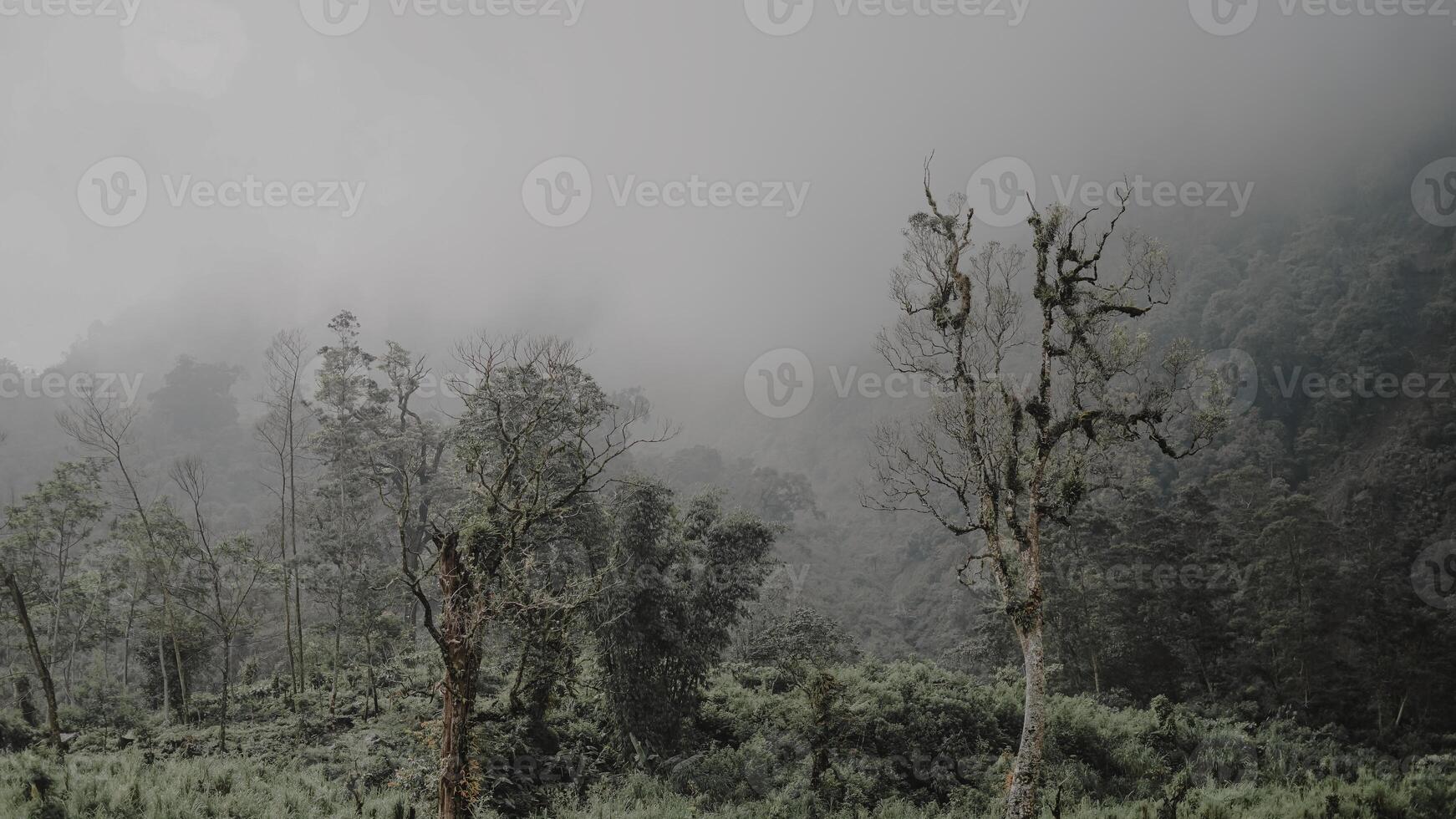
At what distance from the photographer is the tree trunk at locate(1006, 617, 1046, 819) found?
9.07 m

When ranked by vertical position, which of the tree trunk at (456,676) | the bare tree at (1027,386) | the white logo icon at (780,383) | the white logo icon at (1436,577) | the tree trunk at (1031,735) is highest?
the white logo icon at (780,383)

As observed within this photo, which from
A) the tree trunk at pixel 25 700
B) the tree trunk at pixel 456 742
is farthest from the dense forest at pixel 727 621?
the tree trunk at pixel 25 700

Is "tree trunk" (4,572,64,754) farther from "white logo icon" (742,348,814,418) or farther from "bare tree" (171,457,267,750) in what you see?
"white logo icon" (742,348,814,418)

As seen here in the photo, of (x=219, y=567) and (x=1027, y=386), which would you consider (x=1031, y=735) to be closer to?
(x=1027, y=386)

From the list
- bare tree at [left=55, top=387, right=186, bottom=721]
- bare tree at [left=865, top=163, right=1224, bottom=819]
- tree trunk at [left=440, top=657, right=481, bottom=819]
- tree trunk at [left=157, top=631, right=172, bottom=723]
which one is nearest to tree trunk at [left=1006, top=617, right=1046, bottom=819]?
bare tree at [left=865, top=163, right=1224, bottom=819]

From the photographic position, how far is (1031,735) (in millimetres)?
9305

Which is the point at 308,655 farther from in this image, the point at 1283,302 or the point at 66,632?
the point at 1283,302

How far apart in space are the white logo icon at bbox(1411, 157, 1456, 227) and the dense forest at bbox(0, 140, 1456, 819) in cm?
4042

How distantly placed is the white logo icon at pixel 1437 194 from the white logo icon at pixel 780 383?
279 ft

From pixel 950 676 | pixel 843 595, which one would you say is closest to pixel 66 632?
pixel 950 676

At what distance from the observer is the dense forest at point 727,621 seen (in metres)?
10.7

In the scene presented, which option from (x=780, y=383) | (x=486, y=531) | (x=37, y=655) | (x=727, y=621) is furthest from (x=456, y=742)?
(x=780, y=383)

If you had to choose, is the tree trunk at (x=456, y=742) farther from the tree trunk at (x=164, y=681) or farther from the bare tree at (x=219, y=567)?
the tree trunk at (x=164, y=681)

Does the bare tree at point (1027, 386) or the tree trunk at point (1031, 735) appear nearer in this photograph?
the tree trunk at point (1031, 735)
